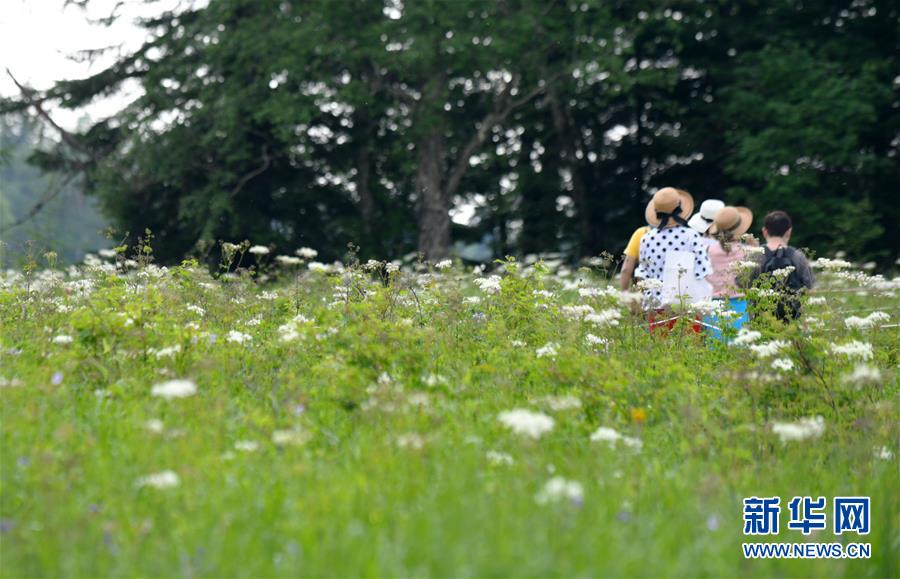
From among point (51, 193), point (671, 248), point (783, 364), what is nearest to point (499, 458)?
point (783, 364)

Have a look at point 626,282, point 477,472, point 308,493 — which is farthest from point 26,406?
point 626,282

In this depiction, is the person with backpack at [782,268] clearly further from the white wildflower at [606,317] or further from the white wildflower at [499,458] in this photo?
the white wildflower at [499,458]

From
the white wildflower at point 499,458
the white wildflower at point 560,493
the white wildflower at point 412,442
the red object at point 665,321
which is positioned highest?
the white wildflower at point 560,493

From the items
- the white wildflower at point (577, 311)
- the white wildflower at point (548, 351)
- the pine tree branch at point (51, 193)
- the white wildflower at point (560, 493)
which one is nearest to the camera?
the white wildflower at point (560, 493)

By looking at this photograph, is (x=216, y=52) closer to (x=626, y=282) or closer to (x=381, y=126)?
(x=381, y=126)

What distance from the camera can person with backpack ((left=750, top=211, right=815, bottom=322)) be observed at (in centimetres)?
688

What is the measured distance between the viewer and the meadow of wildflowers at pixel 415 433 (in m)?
3.05

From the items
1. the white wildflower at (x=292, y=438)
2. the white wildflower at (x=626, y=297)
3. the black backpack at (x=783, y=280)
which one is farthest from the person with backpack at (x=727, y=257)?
the white wildflower at (x=292, y=438)

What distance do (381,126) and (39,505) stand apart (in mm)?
21790

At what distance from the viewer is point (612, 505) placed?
11.7 ft

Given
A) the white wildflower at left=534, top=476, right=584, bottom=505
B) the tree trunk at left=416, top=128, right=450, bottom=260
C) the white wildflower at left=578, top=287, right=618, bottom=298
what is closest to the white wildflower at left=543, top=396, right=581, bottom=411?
the white wildflower at left=534, top=476, right=584, bottom=505

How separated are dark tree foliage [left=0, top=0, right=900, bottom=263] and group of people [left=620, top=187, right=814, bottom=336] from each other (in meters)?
11.6

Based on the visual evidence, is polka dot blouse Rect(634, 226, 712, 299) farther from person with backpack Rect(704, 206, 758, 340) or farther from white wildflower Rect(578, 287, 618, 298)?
white wildflower Rect(578, 287, 618, 298)

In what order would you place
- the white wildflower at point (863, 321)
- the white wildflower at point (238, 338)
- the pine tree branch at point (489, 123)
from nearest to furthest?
the white wildflower at point (238, 338)
the white wildflower at point (863, 321)
the pine tree branch at point (489, 123)
